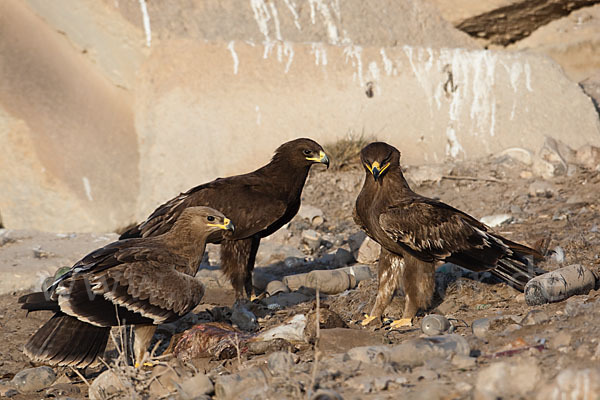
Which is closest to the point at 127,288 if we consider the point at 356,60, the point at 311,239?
the point at 311,239

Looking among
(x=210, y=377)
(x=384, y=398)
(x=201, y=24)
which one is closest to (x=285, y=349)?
(x=210, y=377)

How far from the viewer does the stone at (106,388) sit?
5192 millimetres

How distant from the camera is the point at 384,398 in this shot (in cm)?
412

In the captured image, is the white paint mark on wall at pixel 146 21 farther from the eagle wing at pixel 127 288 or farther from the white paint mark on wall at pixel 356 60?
the eagle wing at pixel 127 288

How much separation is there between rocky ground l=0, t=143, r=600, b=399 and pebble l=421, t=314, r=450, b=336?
79mm

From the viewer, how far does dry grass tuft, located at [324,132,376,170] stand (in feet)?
38.9

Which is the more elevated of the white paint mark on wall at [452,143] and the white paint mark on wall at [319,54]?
the white paint mark on wall at [319,54]

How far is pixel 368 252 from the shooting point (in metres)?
9.17

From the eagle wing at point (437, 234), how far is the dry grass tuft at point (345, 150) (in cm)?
511

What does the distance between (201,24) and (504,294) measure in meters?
7.33

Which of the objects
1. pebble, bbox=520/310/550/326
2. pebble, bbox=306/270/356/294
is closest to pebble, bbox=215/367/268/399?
pebble, bbox=520/310/550/326

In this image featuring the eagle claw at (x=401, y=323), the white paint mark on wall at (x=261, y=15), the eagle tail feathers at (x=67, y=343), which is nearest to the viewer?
the eagle tail feathers at (x=67, y=343)

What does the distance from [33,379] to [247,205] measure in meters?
2.66

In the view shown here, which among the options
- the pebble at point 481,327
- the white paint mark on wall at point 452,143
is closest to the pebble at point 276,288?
the pebble at point 481,327
